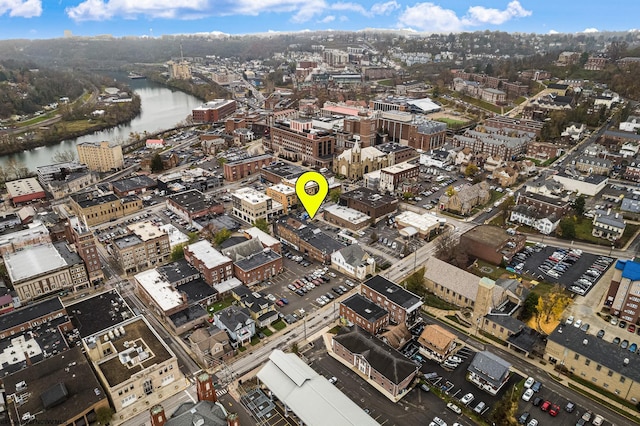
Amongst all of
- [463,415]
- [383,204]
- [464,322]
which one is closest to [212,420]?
[463,415]

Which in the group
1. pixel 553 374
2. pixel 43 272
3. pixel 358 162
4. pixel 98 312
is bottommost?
pixel 553 374

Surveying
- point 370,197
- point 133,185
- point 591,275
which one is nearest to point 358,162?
point 370,197

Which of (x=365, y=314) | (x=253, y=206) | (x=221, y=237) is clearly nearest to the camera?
(x=365, y=314)

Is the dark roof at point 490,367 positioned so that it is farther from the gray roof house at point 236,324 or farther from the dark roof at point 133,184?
the dark roof at point 133,184

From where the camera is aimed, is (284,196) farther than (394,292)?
Yes

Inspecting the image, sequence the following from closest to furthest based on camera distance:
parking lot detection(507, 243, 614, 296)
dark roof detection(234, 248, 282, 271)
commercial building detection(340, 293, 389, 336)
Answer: commercial building detection(340, 293, 389, 336), parking lot detection(507, 243, 614, 296), dark roof detection(234, 248, 282, 271)

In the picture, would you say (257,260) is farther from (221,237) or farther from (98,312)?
(98,312)

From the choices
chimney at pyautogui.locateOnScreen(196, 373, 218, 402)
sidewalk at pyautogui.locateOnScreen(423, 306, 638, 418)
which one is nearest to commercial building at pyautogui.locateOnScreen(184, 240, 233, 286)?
chimney at pyautogui.locateOnScreen(196, 373, 218, 402)

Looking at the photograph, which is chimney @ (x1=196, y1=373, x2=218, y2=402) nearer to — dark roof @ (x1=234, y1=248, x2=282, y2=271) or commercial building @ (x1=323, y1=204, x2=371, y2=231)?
dark roof @ (x1=234, y1=248, x2=282, y2=271)
